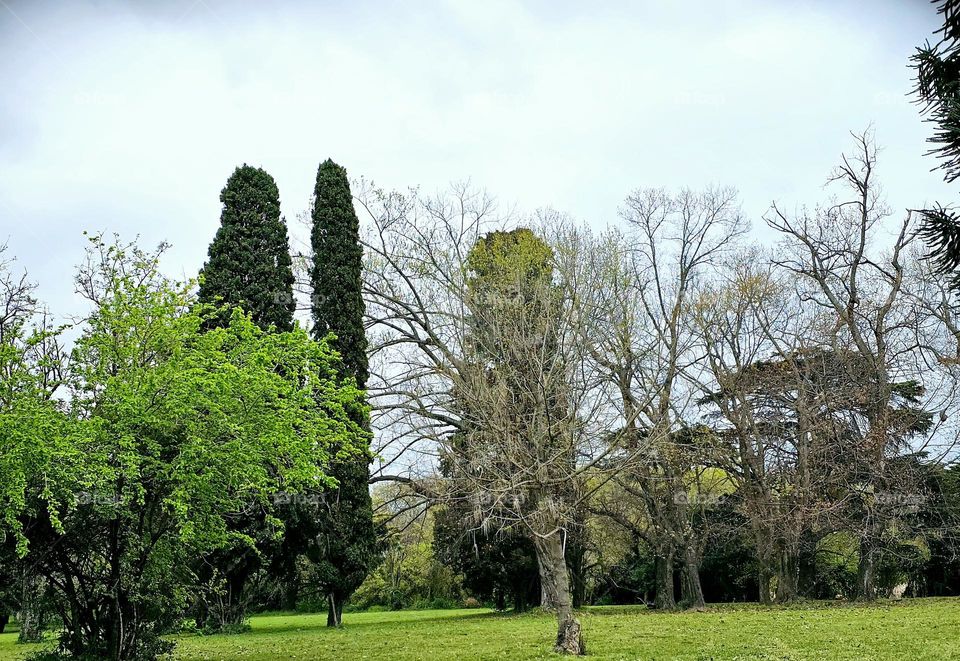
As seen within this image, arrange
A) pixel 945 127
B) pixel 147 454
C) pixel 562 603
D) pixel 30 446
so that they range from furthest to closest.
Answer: pixel 562 603
pixel 147 454
pixel 30 446
pixel 945 127

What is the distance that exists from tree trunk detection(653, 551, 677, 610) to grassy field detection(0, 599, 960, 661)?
606 centimetres

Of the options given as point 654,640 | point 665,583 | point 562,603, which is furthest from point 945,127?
point 665,583

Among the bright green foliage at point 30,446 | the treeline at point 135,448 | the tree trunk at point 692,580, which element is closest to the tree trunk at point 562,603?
the treeline at point 135,448

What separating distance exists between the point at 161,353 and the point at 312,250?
15.2 meters

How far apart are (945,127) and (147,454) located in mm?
11503

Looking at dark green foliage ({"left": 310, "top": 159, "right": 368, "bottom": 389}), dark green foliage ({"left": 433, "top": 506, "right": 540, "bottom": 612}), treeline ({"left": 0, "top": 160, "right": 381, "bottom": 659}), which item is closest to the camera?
treeline ({"left": 0, "top": 160, "right": 381, "bottom": 659})

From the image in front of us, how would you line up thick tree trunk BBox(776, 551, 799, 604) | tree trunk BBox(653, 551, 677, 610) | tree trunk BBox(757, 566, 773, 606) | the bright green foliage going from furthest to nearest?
1. tree trunk BBox(653, 551, 677, 610)
2. tree trunk BBox(757, 566, 773, 606)
3. thick tree trunk BBox(776, 551, 799, 604)
4. the bright green foliage

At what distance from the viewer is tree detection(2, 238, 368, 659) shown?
11.5m

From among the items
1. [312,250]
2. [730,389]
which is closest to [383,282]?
Answer: [312,250]

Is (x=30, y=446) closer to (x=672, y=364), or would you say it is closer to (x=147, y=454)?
(x=147, y=454)

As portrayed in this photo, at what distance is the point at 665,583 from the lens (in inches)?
1164

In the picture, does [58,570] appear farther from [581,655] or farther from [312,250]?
[312,250]

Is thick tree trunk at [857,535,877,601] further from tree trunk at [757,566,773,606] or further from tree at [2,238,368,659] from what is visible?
tree at [2,238,368,659]

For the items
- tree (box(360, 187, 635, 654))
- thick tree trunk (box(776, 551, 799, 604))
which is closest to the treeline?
tree (box(360, 187, 635, 654))
